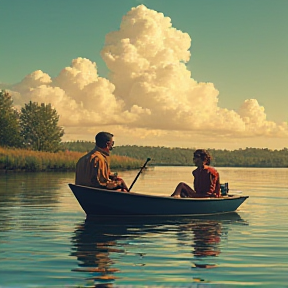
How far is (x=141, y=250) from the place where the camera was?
10953 mm

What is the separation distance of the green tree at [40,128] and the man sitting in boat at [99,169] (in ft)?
214

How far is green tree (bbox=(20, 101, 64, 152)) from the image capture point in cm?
8069

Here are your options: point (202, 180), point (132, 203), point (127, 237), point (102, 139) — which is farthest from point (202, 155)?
point (127, 237)

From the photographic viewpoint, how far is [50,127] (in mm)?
82312

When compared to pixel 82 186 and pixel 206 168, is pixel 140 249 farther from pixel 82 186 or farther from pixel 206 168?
pixel 206 168

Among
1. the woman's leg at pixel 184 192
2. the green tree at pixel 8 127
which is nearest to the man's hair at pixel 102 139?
the woman's leg at pixel 184 192

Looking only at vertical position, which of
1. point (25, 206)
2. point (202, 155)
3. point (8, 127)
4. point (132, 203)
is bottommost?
point (25, 206)

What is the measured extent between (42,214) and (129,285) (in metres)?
10.0

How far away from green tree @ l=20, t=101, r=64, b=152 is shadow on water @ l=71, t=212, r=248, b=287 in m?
64.2

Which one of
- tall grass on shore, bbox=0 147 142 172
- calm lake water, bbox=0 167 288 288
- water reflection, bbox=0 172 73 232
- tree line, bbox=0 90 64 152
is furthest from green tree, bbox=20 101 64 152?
calm lake water, bbox=0 167 288 288

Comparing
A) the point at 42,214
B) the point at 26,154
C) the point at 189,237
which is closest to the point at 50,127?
the point at 26,154

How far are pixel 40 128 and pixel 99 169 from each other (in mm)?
66640

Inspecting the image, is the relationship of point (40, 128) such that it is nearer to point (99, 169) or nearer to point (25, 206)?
point (25, 206)

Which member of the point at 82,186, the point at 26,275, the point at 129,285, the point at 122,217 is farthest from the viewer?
the point at 122,217
